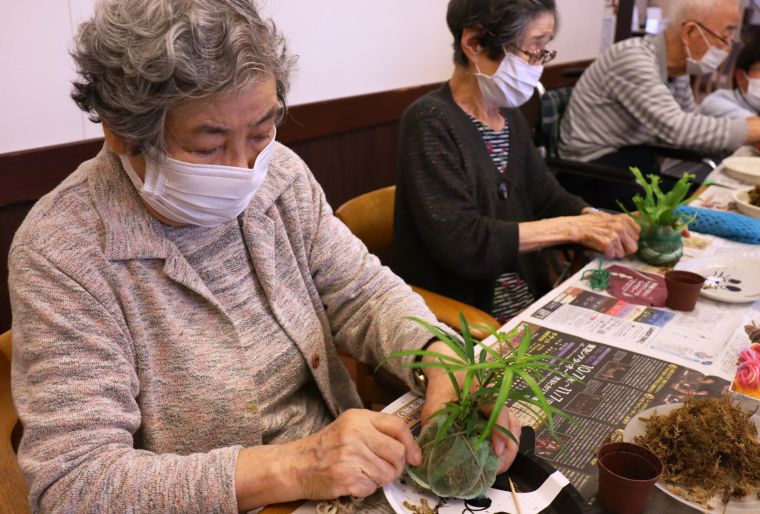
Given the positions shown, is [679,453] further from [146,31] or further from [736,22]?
[736,22]

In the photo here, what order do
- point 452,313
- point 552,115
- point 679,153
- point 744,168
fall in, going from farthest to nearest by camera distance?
point 552,115
point 679,153
point 744,168
point 452,313

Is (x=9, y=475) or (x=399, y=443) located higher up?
(x=399, y=443)

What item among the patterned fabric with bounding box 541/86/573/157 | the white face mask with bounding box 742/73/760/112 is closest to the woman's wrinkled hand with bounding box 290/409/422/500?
the patterned fabric with bounding box 541/86/573/157

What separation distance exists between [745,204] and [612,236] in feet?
2.18

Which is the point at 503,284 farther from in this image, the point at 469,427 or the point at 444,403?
the point at 469,427

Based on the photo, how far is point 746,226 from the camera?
6.37 feet

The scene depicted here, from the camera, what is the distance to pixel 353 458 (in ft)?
3.09

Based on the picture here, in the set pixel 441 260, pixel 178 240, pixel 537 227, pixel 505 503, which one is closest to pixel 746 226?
pixel 537 227

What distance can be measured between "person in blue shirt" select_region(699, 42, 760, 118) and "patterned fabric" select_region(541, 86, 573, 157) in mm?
789

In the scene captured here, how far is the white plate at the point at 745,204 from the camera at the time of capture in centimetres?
211

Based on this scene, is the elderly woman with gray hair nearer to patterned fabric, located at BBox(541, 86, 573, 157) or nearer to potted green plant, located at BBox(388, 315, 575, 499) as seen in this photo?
potted green plant, located at BBox(388, 315, 575, 499)

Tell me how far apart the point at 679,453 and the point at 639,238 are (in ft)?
2.94

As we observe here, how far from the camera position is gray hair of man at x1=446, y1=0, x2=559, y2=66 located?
1.89 metres

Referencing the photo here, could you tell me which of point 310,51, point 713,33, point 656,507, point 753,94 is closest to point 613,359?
point 656,507
